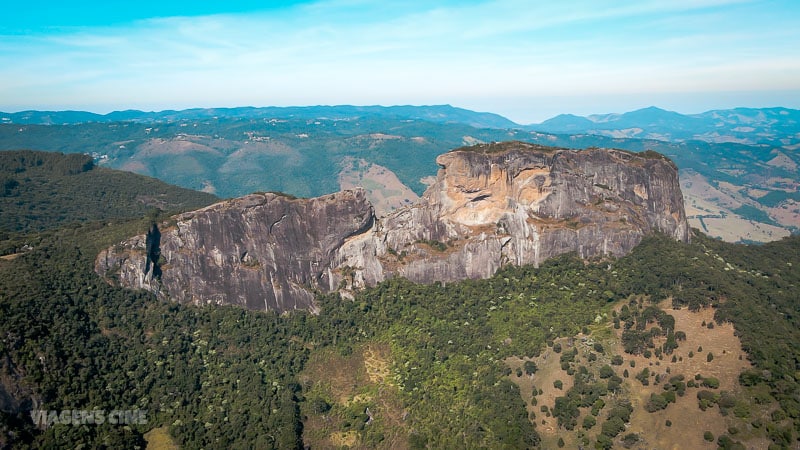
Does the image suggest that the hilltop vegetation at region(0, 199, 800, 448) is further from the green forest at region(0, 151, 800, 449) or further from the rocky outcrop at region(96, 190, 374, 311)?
the rocky outcrop at region(96, 190, 374, 311)

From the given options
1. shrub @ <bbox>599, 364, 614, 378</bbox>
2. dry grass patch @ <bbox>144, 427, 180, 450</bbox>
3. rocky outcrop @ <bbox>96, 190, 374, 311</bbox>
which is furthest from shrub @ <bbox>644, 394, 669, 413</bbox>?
dry grass patch @ <bbox>144, 427, 180, 450</bbox>

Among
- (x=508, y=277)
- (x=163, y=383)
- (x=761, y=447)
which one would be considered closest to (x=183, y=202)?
(x=163, y=383)

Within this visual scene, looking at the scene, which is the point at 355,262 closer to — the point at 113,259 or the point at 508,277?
the point at 508,277

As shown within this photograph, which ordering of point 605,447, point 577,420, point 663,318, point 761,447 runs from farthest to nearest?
point 663,318, point 577,420, point 605,447, point 761,447

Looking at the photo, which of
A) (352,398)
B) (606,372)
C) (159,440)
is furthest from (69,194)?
(606,372)

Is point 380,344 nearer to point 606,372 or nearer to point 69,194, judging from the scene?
point 606,372

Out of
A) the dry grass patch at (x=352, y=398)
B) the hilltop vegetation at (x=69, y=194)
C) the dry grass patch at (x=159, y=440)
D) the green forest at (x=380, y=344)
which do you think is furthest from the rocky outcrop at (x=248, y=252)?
the hilltop vegetation at (x=69, y=194)
